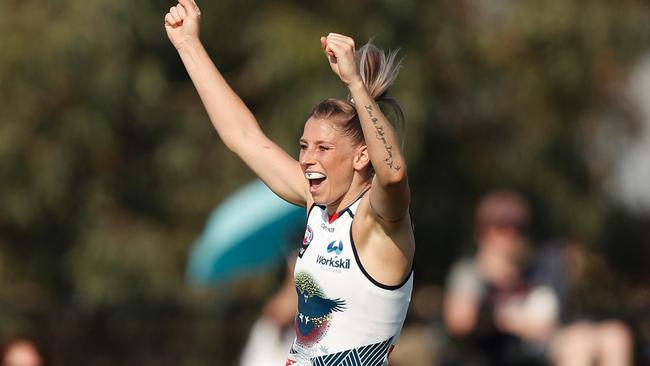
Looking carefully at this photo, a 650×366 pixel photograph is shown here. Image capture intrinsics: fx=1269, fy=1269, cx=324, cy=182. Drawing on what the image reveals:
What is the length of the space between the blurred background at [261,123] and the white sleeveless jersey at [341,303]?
6340 mm

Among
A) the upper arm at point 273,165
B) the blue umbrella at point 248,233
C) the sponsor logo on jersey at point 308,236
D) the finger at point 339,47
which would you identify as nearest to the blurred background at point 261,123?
the blue umbrella at point 248,233

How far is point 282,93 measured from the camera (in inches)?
466

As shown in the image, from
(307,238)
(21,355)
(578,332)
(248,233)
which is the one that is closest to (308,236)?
(307,238)

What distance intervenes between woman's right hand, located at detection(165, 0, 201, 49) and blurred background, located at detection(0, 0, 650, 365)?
5.98 metres

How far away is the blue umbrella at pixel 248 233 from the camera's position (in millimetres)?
9555

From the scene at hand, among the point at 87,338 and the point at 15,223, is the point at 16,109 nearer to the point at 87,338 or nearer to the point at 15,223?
the point at 15,223

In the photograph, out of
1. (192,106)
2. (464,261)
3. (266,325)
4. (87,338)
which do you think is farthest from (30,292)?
(464,261)

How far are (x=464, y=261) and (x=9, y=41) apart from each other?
5.54m

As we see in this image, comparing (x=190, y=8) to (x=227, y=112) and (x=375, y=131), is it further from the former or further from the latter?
(x=375, y=131)

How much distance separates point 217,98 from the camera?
5.21 meters

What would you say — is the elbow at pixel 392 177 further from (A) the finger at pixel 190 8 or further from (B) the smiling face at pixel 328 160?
(A) the finger at pixel 190 8

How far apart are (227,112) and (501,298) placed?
3.46 meters

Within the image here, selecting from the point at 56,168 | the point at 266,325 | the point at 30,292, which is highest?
the point at 56,168

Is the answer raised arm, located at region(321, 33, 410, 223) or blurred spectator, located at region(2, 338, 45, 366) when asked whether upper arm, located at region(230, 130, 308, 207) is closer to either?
raised arm, located at region(321, 33, 410, 223)
